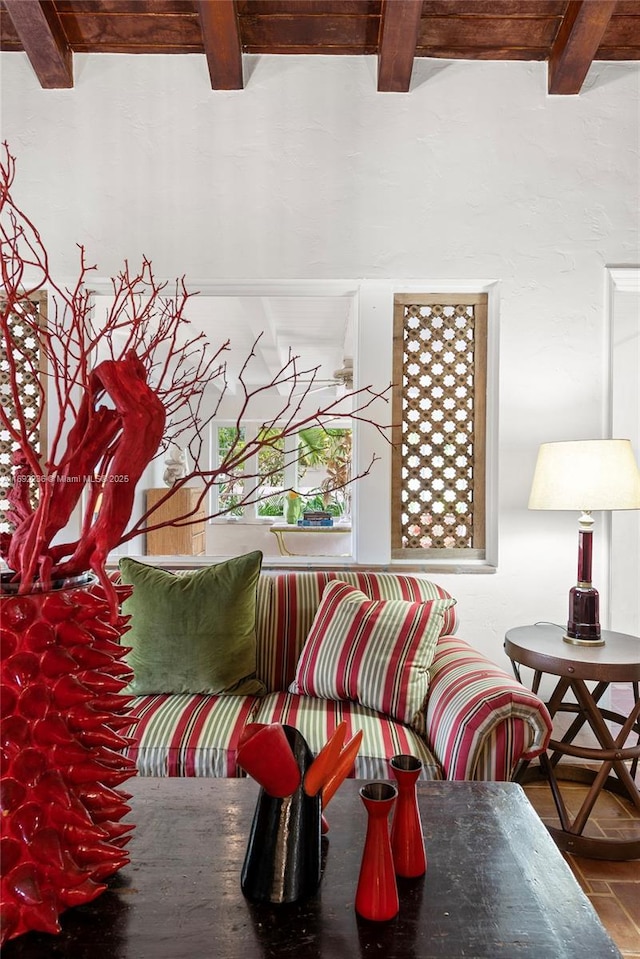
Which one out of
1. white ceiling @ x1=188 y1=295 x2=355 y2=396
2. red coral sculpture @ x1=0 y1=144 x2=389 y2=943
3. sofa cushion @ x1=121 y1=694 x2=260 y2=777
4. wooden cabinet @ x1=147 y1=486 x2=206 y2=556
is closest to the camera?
red coral sculpture @ x1=0 y1=144 x2=389 y2=943

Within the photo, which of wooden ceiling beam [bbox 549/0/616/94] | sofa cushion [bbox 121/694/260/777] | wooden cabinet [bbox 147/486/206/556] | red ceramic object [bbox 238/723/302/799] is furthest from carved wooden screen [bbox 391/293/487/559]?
red ceramic object [bbox 238/723/302/799]

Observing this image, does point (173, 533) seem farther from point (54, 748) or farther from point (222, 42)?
point (54, 748)

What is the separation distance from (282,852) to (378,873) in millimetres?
146

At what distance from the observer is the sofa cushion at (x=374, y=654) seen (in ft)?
6.96

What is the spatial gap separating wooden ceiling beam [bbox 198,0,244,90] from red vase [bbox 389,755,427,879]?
2885 millimetres

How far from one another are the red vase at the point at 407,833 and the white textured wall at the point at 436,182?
197 centimetres

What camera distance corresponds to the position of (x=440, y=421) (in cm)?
306

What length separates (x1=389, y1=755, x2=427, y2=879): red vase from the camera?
104 centimetres

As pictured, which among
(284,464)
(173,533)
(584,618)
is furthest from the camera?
(284,464)


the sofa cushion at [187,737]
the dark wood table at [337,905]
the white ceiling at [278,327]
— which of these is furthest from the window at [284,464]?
the dark wood table at [337,905]

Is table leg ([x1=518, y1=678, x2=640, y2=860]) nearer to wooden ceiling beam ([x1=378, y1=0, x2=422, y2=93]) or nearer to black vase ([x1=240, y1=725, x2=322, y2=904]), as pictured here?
black vase ([x1=240, y1=725, x2=322, y2=904])

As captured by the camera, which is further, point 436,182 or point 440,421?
point 440,421

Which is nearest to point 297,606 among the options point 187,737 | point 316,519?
point 187,737

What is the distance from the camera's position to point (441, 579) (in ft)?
9.73
